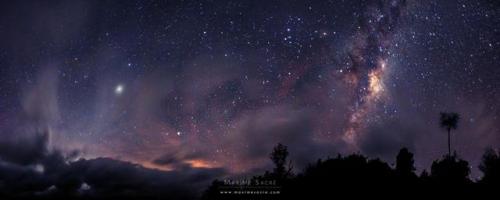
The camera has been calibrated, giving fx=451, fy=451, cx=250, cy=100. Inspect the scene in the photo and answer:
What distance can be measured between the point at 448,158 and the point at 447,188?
27.3 meters

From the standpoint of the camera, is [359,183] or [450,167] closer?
[359,183]

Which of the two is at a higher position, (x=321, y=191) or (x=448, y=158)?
(x=448, y=158)

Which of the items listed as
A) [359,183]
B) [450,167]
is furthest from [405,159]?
[359,183]

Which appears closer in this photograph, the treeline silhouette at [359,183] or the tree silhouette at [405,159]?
the treeline silhouette at [359,183]

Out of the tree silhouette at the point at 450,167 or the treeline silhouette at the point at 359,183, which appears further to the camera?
the tree silhouette at the point at 450,167

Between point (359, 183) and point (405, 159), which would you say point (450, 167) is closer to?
point (405, 159)

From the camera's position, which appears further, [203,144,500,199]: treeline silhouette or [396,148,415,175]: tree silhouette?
[396,148,415,175]: tree silhouette

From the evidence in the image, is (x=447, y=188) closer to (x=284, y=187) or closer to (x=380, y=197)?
(x=380, y=197)

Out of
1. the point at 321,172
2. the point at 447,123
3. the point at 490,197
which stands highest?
the point at 447,123

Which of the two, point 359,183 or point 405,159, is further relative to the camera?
point 405,159

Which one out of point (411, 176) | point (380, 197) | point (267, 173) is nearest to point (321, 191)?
point (380, 197)

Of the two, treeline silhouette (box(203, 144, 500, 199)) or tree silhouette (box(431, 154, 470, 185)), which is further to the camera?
tree silhouette (box(431, 154, 470, 185))

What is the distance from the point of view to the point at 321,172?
61812mm

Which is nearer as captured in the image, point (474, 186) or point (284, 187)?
point (474, 186)
